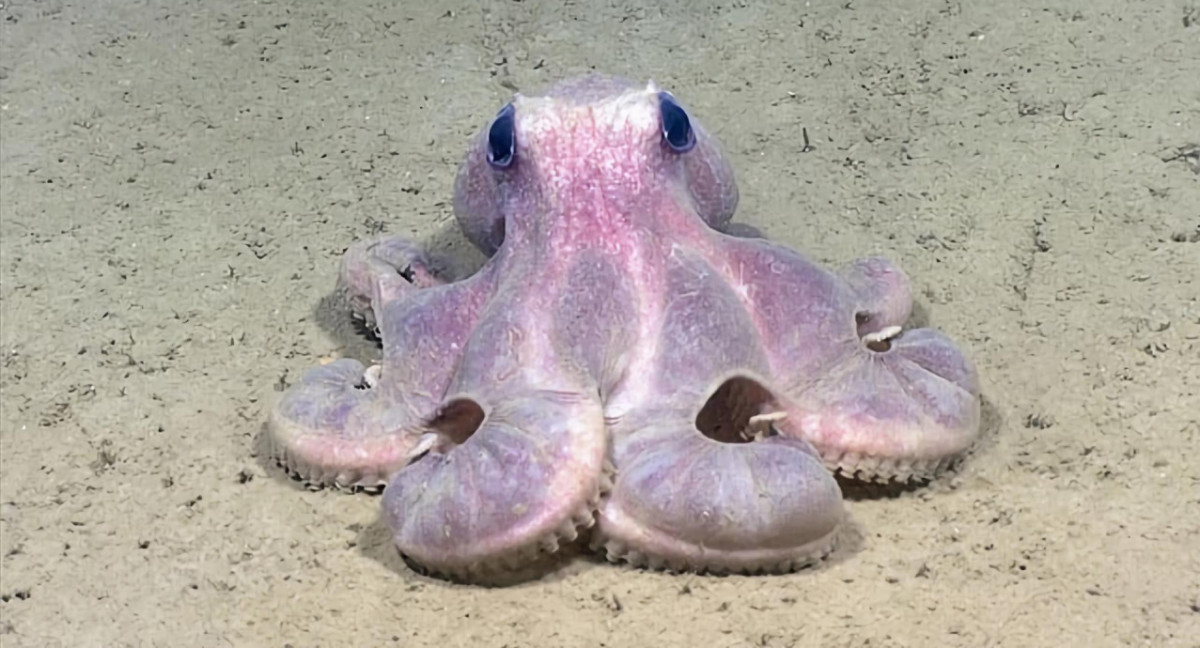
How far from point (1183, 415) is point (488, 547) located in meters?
1.33

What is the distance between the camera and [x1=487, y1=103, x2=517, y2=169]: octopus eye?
2.43 metres

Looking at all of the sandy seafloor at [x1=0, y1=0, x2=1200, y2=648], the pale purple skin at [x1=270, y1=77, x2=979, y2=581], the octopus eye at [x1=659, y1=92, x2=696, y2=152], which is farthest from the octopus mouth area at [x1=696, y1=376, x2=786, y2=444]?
the octopus eye at [x1=659, y1=92, x2=696, y2=152]

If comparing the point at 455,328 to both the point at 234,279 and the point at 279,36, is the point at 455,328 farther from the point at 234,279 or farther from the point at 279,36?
the point at 279,36

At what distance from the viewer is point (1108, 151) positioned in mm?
3217

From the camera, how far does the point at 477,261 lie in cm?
311

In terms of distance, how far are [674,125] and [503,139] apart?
335 mm

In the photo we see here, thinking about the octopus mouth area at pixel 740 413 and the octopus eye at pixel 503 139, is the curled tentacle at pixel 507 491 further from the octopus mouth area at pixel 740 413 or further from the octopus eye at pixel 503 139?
the octopus eye at pixel 503 139

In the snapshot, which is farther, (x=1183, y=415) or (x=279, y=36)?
(x=279, y=36)

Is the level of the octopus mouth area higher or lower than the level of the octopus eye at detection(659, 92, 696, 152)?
lower

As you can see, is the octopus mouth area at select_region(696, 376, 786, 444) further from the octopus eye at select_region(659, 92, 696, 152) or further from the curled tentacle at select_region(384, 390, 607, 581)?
the octopus eye at select_region(659, 92, 696, 152)

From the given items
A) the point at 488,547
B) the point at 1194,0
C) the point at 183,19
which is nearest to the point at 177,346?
the point at 488,547

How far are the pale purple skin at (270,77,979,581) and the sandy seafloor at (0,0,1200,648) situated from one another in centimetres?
11

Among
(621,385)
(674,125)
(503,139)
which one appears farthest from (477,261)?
(621,385)

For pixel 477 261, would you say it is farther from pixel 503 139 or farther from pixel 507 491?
pixel 507 491
